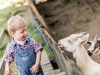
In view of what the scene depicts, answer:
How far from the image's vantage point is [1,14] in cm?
728

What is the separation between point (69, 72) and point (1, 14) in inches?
205

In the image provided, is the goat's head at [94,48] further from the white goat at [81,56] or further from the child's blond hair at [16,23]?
the child's blond hair at [16,23]

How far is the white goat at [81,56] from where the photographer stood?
3490mm

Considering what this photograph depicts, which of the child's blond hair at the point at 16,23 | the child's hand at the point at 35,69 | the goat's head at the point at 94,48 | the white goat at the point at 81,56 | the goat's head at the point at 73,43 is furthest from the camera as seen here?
the goat's head at the point at 94,48

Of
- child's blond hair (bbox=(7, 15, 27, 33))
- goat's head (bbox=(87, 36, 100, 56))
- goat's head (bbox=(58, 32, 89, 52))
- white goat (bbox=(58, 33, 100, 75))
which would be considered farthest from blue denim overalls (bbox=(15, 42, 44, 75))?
goat's head (bbox=(87, 36, 100, 56))

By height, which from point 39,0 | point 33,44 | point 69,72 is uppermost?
point 33,44

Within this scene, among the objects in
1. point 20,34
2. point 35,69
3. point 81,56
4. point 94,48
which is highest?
point 20,34

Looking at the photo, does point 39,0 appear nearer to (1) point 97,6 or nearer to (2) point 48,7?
(2) point 48,7

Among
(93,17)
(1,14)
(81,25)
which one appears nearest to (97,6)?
(93,17)

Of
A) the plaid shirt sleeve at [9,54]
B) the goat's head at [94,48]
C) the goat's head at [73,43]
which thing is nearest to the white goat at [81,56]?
the goat's head at [73,43]

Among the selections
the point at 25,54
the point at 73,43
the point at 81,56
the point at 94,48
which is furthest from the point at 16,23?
the point at 94,48

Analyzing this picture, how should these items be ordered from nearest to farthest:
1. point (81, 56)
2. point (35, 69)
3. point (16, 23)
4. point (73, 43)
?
point (16, 23)
point (35, 69)
point (81, 56)
point (73, 43)

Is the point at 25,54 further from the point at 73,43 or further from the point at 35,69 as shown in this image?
the point at 73,43

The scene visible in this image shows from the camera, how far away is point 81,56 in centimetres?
372
